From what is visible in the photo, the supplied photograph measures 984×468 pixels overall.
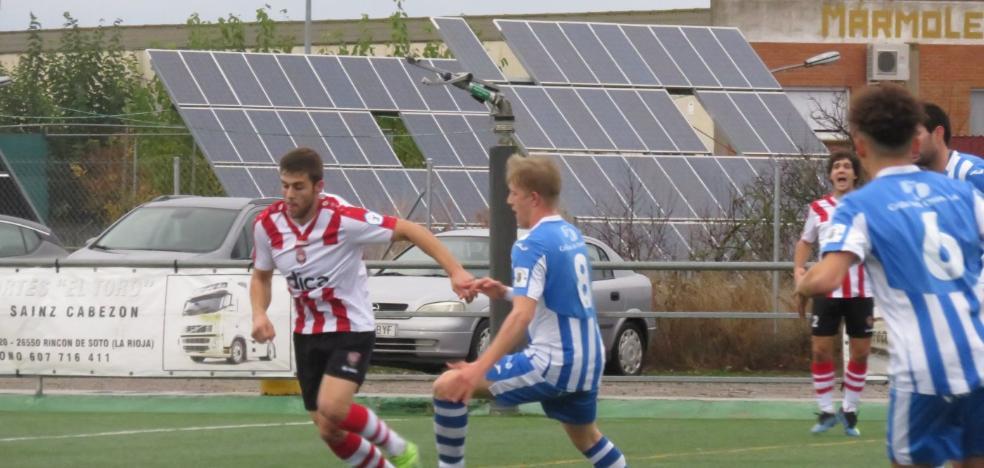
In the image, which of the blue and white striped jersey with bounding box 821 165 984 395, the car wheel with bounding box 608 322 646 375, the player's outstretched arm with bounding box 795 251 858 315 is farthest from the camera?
the car wheel with bounding box 608 322 646 375

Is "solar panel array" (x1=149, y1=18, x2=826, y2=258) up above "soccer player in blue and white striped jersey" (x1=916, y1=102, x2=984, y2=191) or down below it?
above

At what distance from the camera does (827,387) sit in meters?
12.3

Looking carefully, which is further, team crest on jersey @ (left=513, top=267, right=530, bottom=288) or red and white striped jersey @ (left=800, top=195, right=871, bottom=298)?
red and white striped jersey @ (left=800, top=195, right=871, bottom=298)

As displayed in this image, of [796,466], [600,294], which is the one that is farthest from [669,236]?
[796,466]

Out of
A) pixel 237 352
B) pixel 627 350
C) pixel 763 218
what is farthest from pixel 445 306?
pixel 763 218

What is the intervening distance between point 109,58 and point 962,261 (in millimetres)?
37299

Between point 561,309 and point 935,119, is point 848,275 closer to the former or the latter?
point 935,119

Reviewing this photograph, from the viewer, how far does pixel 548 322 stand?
761 centimetres

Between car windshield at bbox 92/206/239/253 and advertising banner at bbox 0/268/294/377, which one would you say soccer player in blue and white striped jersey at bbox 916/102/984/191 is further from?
car windshield at bbox 92/206/239/253

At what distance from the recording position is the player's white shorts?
299 inches

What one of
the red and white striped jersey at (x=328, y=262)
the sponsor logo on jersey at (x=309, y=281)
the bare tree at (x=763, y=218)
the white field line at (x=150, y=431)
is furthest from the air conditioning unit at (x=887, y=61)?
the sponsor logo on jersey at (x=309, y=281)

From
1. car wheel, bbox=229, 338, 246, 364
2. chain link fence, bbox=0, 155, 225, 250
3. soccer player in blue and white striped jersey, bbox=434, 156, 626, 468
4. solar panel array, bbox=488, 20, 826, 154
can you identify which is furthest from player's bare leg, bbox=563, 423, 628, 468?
solar panel array, bbox=488, 20, 826, 154

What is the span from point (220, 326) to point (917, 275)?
9.60 metres

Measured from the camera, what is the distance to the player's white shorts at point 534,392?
7.60 m
